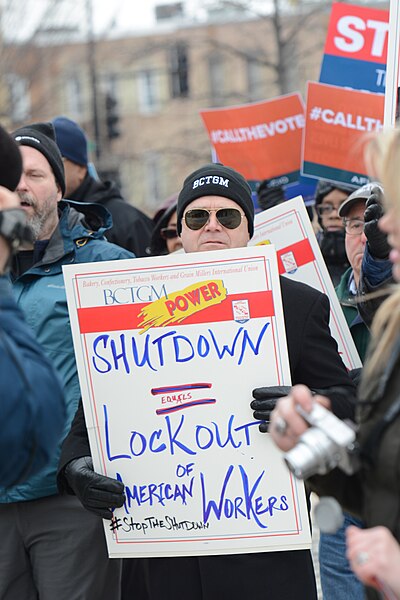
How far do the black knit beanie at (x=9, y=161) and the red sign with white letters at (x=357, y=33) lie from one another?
3.77 m

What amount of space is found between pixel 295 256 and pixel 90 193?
6.75ft

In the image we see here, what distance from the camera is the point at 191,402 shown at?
323 centimetres

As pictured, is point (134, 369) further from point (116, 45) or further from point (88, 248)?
point (116, 45)

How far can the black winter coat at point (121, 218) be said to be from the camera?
5.75 meters

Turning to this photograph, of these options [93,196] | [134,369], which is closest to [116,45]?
[93,196]

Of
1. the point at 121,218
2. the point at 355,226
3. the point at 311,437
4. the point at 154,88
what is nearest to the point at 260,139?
the point at 121,218

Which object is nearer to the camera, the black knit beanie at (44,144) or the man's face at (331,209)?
the black knit beanie at (44,144)

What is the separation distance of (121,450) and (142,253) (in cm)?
Result: 268

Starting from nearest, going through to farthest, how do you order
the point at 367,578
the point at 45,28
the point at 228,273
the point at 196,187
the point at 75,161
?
the point at 367,578 → the point at 228,273 → the point at 196,187 → the point at 75,161 → the point at 45,28

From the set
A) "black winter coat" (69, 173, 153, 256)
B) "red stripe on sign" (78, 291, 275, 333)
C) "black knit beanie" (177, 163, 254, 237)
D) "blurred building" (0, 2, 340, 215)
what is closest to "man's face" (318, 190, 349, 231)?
"black winter coat" (69, 173, 153, 256)

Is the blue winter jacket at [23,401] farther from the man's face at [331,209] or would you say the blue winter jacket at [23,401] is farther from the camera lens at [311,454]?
the man's face at [331,209]

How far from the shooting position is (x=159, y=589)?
3.43m

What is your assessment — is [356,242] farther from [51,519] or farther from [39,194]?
[51,519]

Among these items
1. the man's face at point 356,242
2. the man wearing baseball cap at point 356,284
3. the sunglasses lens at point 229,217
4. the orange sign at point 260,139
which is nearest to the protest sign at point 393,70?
the man wearing baseball cap at point 356,284
